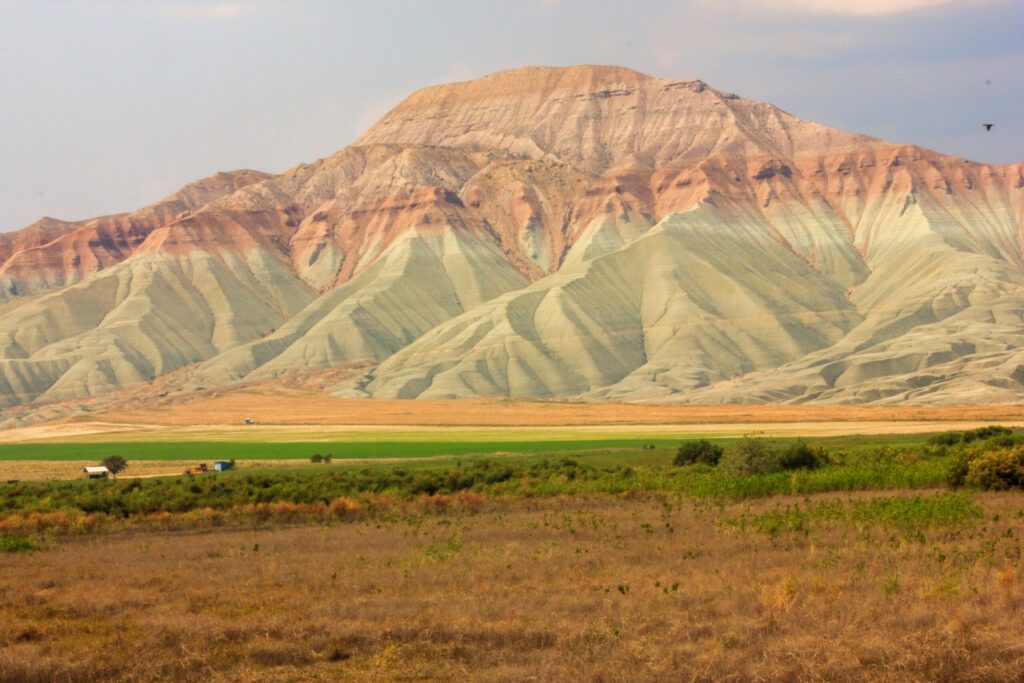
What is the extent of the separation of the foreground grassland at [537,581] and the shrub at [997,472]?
3.6 inches

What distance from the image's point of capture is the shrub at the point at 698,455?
58.0 meters

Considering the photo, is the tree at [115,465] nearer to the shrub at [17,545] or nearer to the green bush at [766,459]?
the green bush at [766,459]

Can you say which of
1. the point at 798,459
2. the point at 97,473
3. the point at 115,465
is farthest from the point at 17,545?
the point at 115,465

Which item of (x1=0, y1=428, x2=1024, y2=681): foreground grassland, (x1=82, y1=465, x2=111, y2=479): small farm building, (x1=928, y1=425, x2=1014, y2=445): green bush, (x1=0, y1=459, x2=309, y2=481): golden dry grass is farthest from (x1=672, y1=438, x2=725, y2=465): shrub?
(x1=82, y1=465, x2=111, y2=479): small farm building

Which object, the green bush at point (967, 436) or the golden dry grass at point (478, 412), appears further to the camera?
the golden dry grass at point (478, 412)

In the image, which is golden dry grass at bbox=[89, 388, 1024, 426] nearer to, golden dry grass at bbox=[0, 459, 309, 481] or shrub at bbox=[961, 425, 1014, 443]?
shrub at bbox=[961, 425, 1014, 443]

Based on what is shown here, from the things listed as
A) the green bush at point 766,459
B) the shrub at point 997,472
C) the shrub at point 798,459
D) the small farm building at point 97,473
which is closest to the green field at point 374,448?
the small farm building at point 97,473

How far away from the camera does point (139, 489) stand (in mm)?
50188

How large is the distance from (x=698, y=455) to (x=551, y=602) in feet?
122

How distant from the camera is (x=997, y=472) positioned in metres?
40.4

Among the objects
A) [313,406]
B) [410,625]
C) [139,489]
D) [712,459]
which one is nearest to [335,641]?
[410,625]

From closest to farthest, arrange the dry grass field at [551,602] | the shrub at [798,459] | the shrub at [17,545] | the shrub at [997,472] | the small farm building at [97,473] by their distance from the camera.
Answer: the dry grass field at [551,602] < the shrub at [17,545] < the shrub at [997,472] < the shrub at [798,459] < the small farm building at [97,473]

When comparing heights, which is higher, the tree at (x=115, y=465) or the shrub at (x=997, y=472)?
the shrub at (x=997, y=472)

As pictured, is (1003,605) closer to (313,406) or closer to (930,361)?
(313,406)
